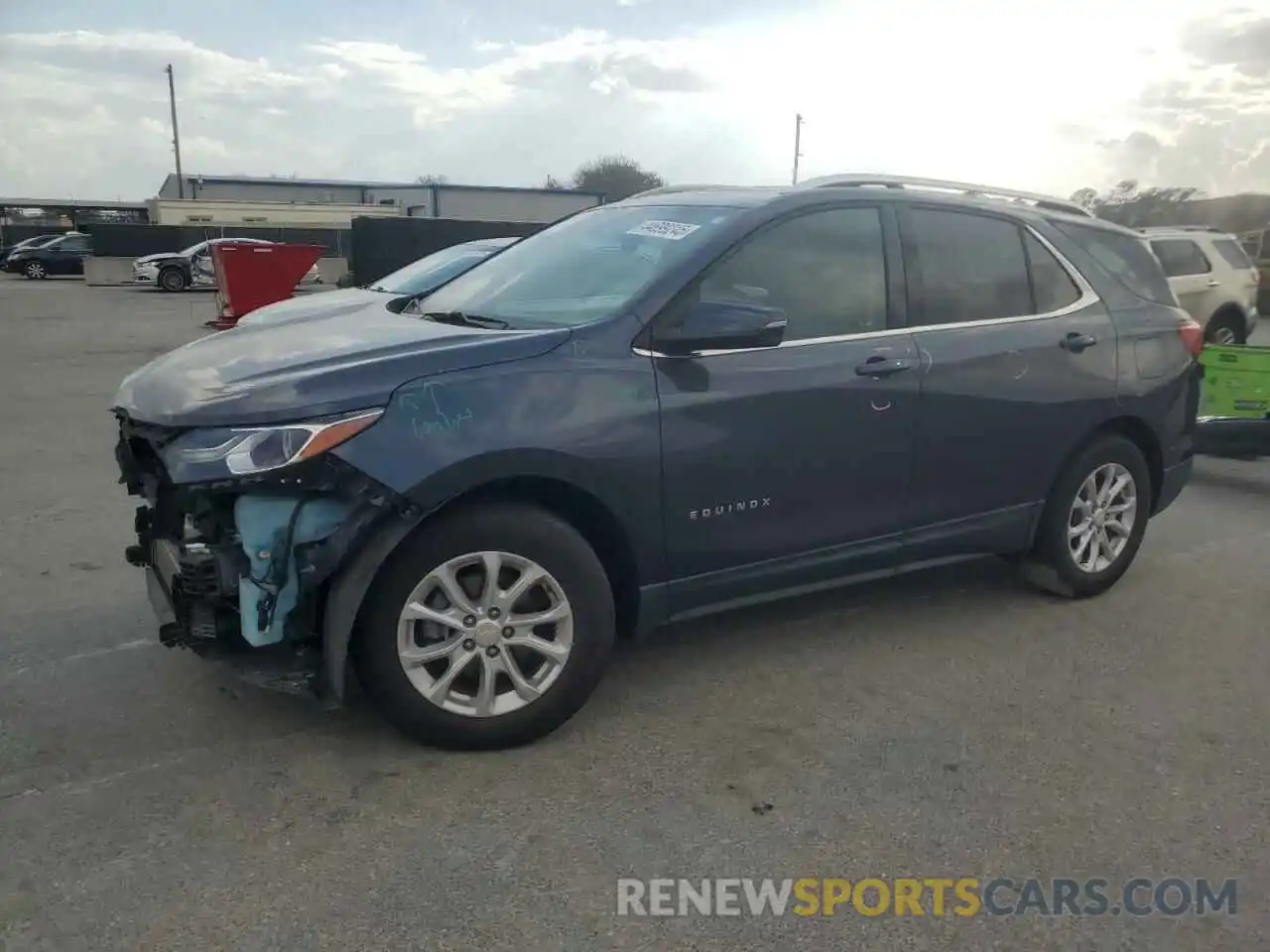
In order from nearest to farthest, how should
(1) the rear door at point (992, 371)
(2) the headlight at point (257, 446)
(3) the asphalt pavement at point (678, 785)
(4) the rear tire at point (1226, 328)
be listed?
(3) the asphalt pavement at point (678, 785), (2) the headlight at point (257, 446), (1) the rear door at point (992, 371), (4) the rear tire at point (1226, 328)

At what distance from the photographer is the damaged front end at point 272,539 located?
3035mm

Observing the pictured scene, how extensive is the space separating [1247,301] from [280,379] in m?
14.2

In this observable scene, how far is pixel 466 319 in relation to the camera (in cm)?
394

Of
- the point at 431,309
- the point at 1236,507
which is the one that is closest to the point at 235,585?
the point at 431,309

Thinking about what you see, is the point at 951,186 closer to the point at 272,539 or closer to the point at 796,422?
the point at 796,422

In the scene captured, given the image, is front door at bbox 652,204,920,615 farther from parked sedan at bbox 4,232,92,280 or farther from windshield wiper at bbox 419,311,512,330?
parked sedan at bbox 4,232,92,280

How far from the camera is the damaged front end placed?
3035 mm

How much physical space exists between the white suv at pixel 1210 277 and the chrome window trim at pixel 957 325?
970 cm

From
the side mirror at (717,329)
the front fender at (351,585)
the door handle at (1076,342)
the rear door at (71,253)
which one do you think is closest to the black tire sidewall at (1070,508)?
the door handle at (1076,342)

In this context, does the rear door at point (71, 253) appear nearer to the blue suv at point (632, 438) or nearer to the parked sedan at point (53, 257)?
the parked sedan at point (53, 257)

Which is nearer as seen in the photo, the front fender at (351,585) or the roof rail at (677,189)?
the front fender at (351,585)

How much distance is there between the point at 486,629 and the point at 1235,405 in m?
6.24

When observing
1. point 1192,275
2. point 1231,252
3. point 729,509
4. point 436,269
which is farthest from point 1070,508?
point 1231,252

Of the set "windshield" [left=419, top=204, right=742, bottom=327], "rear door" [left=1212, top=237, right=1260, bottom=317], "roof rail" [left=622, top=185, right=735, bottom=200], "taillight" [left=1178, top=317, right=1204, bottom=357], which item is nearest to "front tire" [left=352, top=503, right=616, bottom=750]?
"windshield" [left=419, top=204, right=742, bottom=327]
